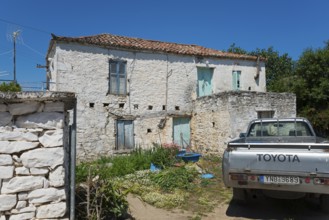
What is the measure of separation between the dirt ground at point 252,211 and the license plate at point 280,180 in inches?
32.8

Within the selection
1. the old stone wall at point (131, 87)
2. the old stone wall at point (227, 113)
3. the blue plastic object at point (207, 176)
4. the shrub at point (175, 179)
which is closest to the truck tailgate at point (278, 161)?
the shrub at point (175, 179)

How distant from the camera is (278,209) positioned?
228 inches

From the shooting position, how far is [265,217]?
5.37 m

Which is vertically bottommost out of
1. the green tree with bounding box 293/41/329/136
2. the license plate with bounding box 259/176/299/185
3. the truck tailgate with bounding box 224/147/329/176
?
the license plate with bounding box 259/176/299/185

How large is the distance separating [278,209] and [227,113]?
7.37 meters

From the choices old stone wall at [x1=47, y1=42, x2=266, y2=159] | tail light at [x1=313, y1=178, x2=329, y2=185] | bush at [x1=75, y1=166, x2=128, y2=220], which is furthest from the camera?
old stone wall at [x1=47, y1=42, x2=266, y2=159]

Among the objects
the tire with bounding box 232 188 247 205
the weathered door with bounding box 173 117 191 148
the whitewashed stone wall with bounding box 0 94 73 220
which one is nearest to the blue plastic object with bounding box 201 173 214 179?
the tire with bounding box 232 188 247 205

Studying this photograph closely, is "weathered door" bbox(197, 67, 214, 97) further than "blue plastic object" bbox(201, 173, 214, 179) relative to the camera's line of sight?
Yes

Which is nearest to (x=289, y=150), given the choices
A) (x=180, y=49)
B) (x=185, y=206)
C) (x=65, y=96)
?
(x=185, y=206)

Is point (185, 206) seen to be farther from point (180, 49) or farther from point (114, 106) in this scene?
point (180, 49)

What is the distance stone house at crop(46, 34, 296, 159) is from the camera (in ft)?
42.3

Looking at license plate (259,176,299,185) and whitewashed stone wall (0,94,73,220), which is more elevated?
whitewashed stone wall (0,94,73,220)

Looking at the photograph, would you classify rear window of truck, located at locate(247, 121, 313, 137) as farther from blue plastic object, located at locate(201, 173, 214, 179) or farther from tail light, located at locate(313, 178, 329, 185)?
tail light, located at locate(313, 178, 329, 185)

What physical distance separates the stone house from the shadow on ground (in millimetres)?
6574
